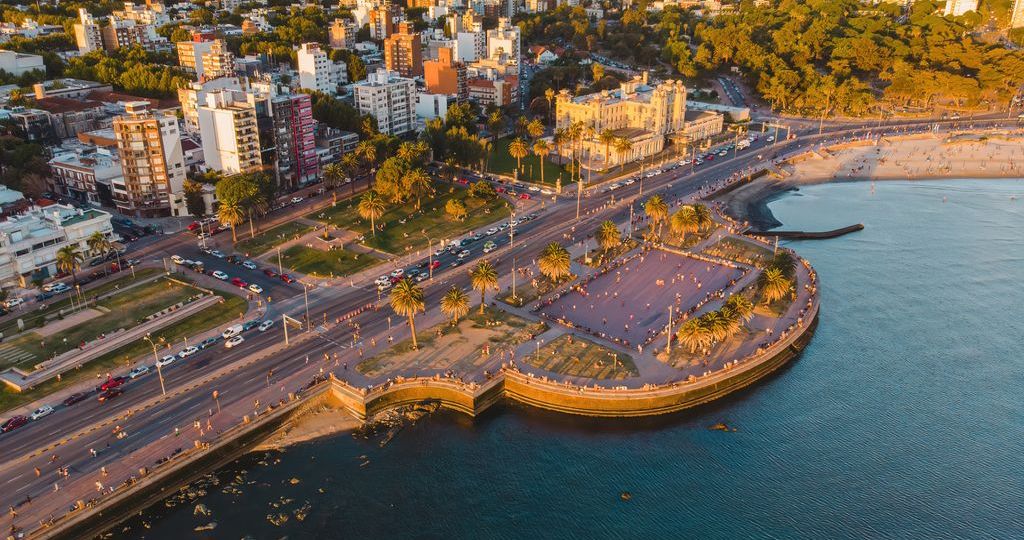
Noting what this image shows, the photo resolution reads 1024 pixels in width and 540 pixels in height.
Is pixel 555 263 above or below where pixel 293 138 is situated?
below

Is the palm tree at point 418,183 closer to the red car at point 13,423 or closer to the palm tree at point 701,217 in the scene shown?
the palm tree at point 701,217

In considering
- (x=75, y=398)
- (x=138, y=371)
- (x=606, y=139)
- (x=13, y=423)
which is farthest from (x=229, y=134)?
(x=606, y=139)

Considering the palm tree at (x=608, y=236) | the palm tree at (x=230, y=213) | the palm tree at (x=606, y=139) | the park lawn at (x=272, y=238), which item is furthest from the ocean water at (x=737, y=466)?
the palm tree at (x=606, y=139)

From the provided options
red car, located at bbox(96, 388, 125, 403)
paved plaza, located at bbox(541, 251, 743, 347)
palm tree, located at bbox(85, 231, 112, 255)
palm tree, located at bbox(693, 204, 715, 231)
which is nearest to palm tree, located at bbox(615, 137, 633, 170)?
palm tree, located at bbox(693, 204, 715, 231)

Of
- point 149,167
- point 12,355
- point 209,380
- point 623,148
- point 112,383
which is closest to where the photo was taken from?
point 112,383

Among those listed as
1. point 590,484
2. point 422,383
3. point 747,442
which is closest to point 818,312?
point 747,442

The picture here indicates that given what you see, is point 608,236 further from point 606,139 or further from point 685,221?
point 606,139


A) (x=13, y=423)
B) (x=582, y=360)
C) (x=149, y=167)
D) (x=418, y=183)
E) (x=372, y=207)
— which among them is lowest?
(x=582, y=360)
